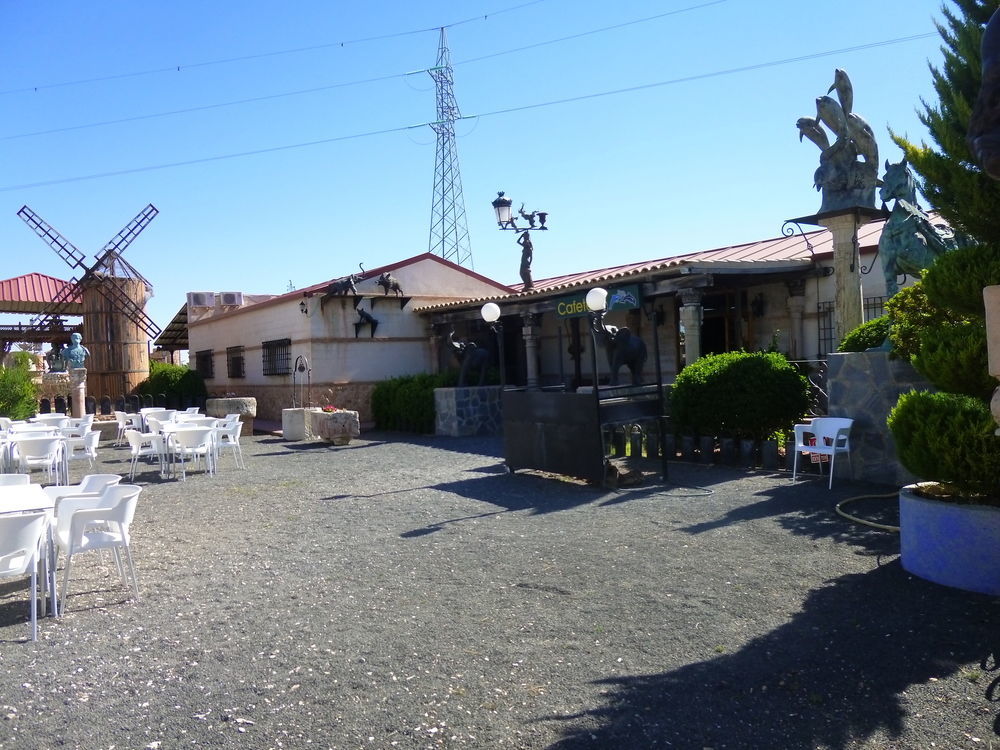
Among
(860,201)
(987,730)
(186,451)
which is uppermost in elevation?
(860,201)

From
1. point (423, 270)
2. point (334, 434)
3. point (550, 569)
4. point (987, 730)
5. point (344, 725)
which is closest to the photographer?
point (987, 730)

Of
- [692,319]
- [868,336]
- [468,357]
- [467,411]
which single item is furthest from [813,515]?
[468,357]

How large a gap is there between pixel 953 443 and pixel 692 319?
339 inches

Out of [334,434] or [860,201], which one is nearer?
[860,201]

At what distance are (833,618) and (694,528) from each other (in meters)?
2.28

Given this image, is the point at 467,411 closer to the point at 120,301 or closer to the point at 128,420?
the point at 128,420

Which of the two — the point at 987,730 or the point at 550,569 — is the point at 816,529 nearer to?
the point at 550,569

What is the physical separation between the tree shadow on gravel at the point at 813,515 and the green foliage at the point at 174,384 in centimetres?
2062

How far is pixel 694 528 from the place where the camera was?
21.4 ft

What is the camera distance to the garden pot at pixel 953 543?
4484mm

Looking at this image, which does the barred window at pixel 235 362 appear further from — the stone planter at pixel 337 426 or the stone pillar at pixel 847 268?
the stone pillar at pixel 847 268

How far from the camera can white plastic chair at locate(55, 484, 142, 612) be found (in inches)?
190

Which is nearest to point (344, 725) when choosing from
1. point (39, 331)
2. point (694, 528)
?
point (694, 528)

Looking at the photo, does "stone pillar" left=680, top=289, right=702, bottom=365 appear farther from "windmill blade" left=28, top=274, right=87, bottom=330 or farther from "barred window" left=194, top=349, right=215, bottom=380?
"windmill blade" left=28, top=274, right=87, bottom=330
